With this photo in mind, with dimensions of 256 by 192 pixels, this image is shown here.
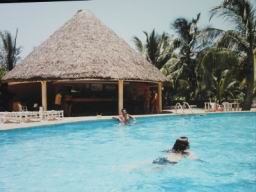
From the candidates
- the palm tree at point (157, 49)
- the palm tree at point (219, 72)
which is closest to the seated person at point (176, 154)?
the palm tree at point (219, 72)

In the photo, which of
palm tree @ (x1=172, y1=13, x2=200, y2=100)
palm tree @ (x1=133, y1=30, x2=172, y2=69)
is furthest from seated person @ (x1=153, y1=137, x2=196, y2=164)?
palm tree @ (x1=133, y1=30, x2=172, y2=69)

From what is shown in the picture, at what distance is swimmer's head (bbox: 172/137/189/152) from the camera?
5578 millimetres

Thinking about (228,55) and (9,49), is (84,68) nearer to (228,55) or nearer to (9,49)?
(228,55)

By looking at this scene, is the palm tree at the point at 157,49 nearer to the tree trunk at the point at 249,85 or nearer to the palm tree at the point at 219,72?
the palm tree at the point at 219,72

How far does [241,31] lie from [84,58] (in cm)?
643

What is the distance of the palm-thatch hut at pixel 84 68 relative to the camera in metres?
12.4

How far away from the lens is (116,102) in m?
14.4

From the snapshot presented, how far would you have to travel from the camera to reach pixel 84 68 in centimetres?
1248

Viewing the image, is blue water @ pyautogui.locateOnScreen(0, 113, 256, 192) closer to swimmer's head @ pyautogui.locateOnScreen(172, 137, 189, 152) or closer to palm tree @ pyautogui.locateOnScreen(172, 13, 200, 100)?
swimmer's head @ pyautogui.locateOnScreen(172, 137, 189, 152)

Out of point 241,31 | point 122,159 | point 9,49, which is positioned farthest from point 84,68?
point 9,49

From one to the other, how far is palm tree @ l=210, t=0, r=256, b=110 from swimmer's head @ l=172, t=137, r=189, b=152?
9.73 metres

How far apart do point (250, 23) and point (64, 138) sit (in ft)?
31.2

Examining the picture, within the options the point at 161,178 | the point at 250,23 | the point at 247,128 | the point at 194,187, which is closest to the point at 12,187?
the point at 161,178

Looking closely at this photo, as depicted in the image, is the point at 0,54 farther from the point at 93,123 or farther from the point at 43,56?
the point at 93,123
